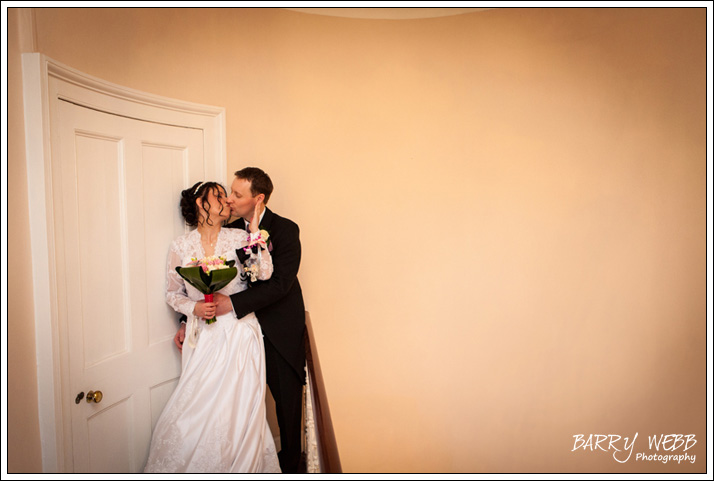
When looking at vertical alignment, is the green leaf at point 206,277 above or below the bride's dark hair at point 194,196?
below

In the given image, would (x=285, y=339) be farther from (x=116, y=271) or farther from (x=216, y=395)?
(x=116, y=271)

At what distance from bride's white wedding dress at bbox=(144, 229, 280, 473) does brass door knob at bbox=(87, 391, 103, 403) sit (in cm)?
33

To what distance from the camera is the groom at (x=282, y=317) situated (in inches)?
103

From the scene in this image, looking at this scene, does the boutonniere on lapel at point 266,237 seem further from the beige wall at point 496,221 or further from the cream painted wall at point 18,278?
the cream painted wall at point 18,278

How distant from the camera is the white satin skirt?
92.2 inches

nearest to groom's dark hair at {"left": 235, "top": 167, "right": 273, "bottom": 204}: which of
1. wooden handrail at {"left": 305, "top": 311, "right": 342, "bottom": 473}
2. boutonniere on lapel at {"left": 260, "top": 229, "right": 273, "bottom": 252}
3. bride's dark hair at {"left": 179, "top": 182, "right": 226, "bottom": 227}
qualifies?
bride's dark hair at {"left": 179, "top": 182, "right": 226, "bottom": 227}

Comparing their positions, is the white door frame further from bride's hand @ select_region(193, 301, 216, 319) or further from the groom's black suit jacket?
the groom's black suit jacket

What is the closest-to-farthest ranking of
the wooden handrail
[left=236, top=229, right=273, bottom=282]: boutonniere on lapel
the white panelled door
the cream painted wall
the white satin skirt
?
the wooden handrail → the cream painted wall → the white panelled door → the white satin skirt → [left=236, top=229, right=273, bottom=282]: boutonniere on lapel

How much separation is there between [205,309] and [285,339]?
0.51m

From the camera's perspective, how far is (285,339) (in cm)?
270

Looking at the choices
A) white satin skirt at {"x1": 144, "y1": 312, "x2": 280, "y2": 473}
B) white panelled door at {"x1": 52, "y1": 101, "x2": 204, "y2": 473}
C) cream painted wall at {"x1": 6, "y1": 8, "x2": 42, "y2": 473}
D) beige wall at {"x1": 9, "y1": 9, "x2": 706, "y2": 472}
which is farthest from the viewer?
beige wall at {"x1": 9, "y1": 9, "x2": 706, "y2": 472}

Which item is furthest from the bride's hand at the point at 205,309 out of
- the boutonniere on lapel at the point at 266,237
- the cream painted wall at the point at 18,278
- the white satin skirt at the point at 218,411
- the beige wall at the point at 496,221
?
the beige wall at the point at 496,221

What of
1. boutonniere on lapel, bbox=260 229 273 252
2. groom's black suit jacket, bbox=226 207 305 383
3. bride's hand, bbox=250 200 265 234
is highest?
bride's hand, bbox=250 200 265 234

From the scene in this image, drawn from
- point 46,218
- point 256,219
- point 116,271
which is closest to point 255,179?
point 256,219
